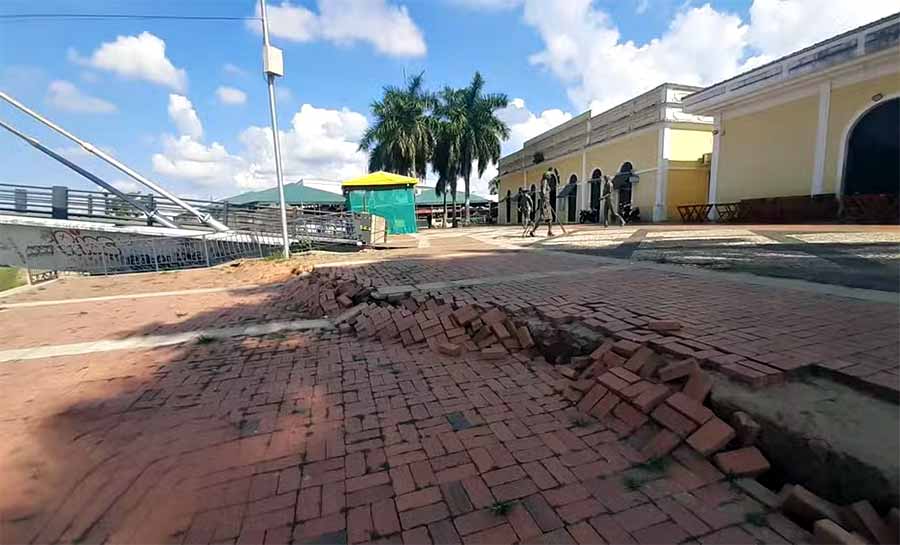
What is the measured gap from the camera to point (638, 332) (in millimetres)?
3016

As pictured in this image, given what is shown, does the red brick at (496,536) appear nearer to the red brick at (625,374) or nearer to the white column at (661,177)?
the red brick at (625,374)

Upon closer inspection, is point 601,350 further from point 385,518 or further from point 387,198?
point 387,198

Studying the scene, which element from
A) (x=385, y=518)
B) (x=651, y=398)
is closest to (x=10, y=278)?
(x=385, y=518)

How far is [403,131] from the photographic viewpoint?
3036 cm

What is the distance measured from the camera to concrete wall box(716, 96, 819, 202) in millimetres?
14164

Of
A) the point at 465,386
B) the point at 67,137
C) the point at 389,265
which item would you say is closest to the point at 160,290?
the point at 389,265

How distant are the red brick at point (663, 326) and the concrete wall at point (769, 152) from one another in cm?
1556

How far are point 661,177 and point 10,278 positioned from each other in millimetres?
24392

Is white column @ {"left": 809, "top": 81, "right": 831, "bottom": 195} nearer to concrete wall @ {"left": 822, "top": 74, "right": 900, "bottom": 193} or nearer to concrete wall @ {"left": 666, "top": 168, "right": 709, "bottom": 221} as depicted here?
concrete wall @ {"left": 822, "top": 74, "right": 900, "bottom": 193}

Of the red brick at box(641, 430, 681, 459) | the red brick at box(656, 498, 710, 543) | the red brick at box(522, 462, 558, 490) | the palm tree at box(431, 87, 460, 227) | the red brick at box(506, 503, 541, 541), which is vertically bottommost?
the red brick at box(506, 503, 541, 541)

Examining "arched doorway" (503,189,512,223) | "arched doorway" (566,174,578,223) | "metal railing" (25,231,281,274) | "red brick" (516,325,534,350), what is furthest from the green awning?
"red brick" (516,325,534,350)

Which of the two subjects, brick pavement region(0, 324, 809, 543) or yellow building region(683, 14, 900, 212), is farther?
yellow building region(683, 14, 900, 212)

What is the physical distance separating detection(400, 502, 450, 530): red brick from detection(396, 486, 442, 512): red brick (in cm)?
2

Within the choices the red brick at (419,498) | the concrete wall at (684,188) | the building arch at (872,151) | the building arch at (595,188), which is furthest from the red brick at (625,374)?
the building arch at (595,188)
